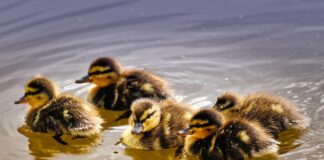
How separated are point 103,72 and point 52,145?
2.68 feet

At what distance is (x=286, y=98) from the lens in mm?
5160

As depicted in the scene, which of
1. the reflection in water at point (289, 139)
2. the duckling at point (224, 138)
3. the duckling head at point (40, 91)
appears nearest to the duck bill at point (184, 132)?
the duckling at point (224, 138)

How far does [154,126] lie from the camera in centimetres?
472

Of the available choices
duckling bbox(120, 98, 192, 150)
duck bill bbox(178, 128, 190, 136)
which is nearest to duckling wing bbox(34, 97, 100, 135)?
duckling bbox(120, 98, 192, 150)

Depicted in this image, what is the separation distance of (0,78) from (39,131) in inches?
49.3

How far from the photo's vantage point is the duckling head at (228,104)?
4867 mm

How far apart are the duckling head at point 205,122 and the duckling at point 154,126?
0.24 m

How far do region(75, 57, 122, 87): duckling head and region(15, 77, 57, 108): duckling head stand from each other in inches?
17.2

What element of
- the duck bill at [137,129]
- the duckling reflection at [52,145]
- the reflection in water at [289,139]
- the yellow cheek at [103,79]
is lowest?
the reflection in water at [289,139]

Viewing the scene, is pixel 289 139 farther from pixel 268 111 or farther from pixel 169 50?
pixel 169 50

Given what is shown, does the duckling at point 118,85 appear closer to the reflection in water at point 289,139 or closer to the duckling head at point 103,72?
the duckling head at point 103,72

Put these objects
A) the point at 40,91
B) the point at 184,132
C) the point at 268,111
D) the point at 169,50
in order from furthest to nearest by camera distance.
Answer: the point at 169,50 → the point at 40,91 → the point at 268,111 → the point at 184,132

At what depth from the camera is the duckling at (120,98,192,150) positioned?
4637 millimetres

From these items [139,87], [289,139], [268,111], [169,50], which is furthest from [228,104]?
[169,50]
